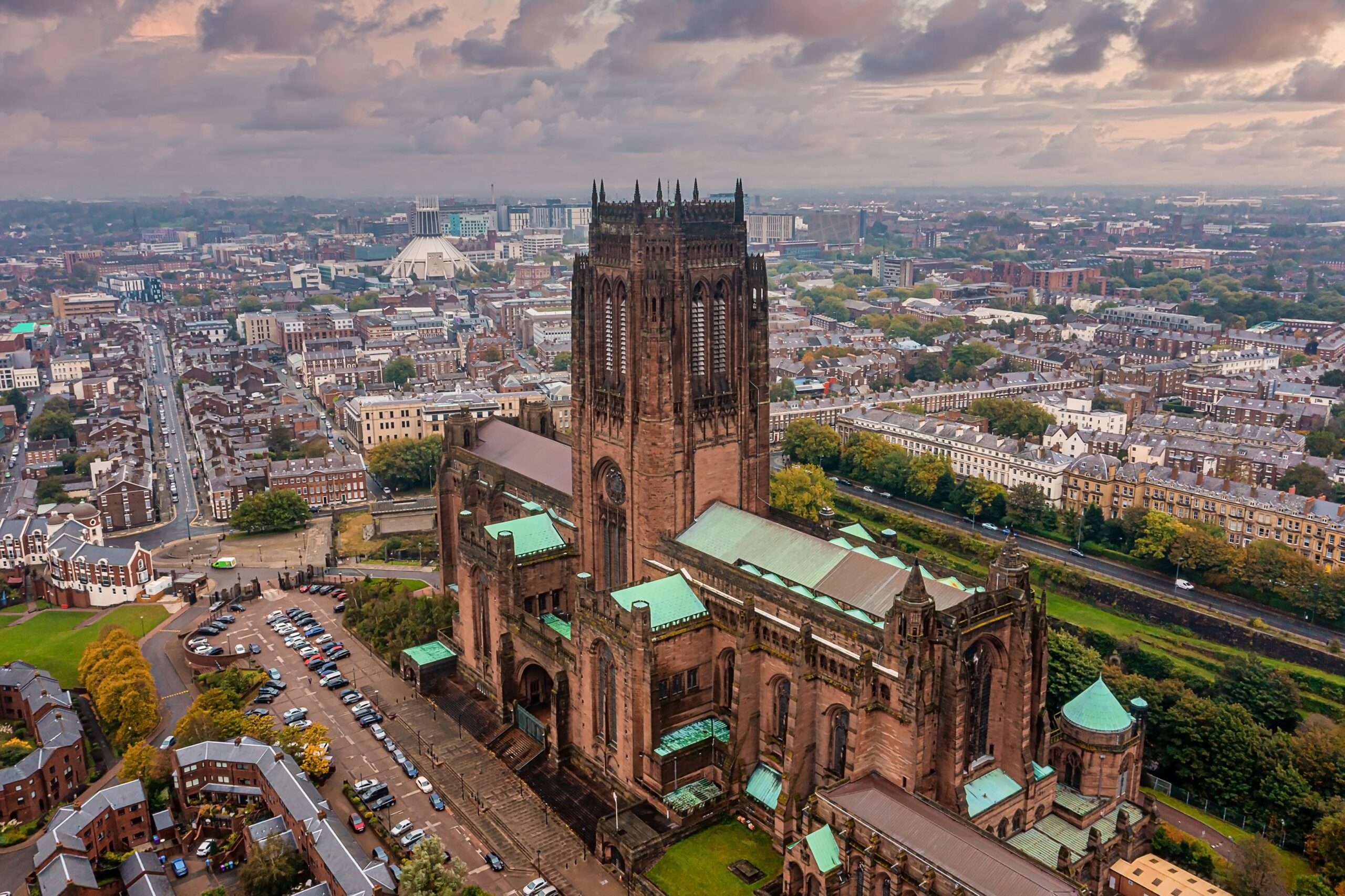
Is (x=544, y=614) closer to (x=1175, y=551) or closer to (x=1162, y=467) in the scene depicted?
(x=1175, y=551)

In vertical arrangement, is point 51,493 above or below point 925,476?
below

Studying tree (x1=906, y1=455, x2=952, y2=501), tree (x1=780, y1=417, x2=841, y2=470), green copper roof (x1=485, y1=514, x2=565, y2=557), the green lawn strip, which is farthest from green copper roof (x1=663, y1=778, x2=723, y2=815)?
tree (x1=780, y1=417, x2=841, y2=470)

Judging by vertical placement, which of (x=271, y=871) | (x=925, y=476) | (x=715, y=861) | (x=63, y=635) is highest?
(x=925, y=476)

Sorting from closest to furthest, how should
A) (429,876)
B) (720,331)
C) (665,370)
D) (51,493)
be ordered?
(429,876)
(665,370)
(720,331)
(51,493)

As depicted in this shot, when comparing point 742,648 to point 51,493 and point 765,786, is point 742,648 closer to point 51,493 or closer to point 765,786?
point 765,786

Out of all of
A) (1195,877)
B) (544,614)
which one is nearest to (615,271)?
(544,614)

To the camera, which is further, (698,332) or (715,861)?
(698,332)

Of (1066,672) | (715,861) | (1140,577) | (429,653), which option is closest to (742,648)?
(715,861)
